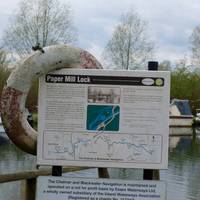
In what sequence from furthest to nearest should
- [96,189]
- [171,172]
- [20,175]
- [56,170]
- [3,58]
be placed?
1. [3,58]
2. [171,172]
3. [20,175]
4. [56,170]
5. [96,189]

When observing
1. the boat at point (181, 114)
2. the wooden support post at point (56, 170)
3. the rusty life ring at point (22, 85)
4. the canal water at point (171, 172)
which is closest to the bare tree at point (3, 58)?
the boat at point (181, 114)

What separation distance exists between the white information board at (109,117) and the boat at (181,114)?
146 feet

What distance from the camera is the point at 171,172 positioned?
1836cm

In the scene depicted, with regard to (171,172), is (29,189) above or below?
above

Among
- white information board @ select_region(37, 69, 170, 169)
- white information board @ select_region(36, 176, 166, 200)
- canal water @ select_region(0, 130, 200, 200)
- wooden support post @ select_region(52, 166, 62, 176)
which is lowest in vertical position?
canal water @ select_region(0, 130, 200, 200)

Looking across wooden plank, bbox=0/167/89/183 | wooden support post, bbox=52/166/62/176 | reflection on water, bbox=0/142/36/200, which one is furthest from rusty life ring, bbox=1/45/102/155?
reflection on water, bbox=0/142/36/200

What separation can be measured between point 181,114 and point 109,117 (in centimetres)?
4682

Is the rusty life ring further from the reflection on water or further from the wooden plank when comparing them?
the reflection on water

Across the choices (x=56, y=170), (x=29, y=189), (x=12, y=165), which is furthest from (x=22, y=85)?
(x=12, y=165)

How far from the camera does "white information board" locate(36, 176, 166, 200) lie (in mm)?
5919

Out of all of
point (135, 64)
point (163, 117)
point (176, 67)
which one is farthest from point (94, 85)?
point (176, 67)

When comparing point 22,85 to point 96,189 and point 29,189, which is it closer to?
point 96,189

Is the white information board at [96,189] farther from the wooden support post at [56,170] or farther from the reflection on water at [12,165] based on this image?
the reflection on water at [12,165]

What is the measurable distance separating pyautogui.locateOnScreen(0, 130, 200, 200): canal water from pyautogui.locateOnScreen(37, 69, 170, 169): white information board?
6.55 metres
